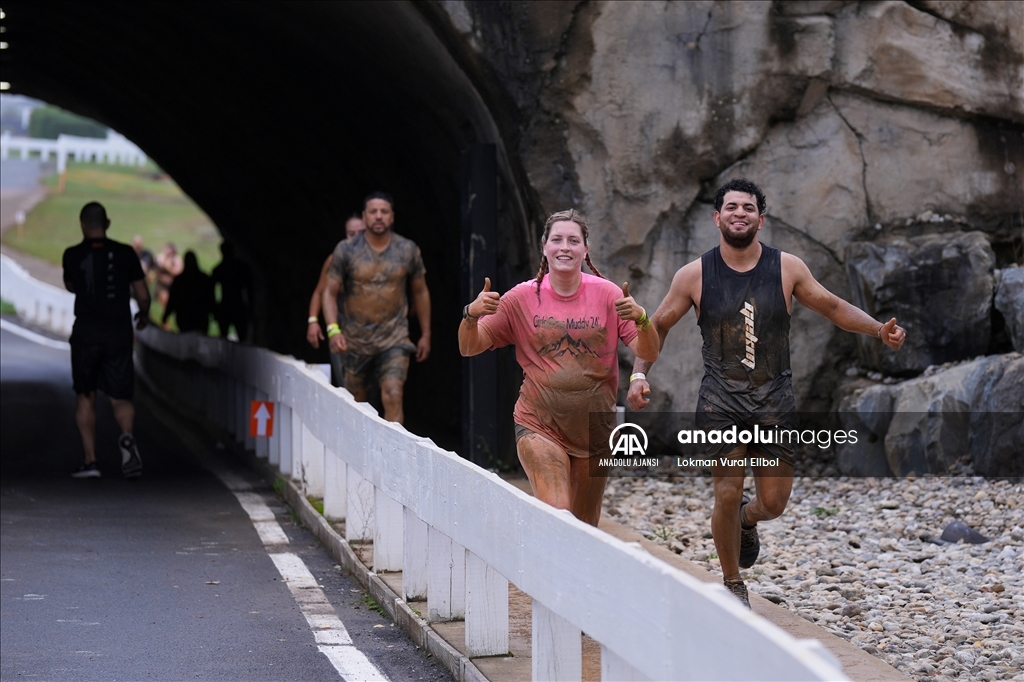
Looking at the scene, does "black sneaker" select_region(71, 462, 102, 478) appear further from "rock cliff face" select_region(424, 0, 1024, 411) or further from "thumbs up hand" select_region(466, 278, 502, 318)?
"thumbs up hand" select_region(466, 278, 502, 318)

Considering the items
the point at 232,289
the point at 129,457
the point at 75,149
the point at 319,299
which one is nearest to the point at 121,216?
the point at 75,149

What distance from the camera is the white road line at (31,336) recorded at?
32500 mm

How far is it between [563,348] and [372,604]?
6.52 ft

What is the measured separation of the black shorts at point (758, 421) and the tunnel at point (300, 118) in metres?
5.59

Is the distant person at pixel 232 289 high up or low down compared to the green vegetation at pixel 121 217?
down

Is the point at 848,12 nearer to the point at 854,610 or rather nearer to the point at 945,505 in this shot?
the point at 945,505

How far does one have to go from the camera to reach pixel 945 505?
1024cm

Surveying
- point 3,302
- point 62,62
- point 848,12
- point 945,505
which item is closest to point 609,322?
point 945,505

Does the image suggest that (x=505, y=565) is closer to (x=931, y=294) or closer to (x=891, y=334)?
(x=891, y=334)

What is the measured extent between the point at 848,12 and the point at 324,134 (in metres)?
8.16

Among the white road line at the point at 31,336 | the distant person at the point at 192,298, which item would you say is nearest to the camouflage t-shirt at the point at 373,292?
the distant person at the point at 192,298

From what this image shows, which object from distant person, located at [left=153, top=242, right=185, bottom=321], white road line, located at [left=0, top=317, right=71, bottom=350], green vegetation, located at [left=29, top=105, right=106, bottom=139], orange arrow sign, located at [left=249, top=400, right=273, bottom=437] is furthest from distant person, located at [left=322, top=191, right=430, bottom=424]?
green vegetation, located at [left=29, top=105, right=106, bottom=139]

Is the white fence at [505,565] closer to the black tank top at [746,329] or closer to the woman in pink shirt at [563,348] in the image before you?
the woman in pink shirt at [563,348]

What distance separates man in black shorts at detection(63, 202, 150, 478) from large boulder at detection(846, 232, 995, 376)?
6.09 meters
